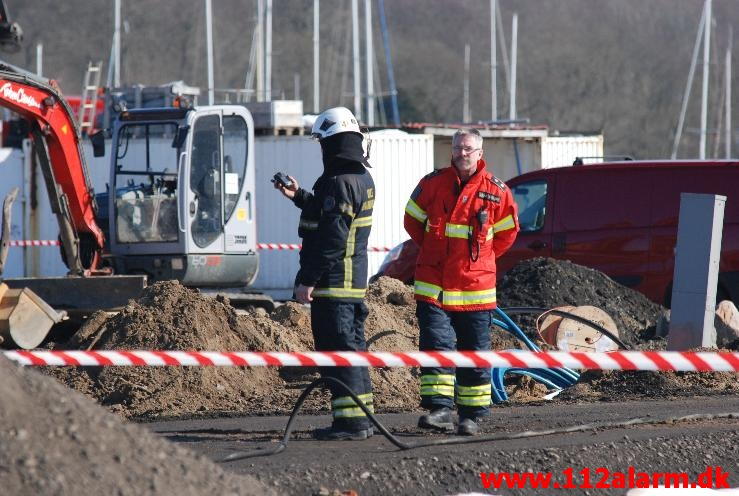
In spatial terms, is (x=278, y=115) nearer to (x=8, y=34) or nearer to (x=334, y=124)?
(x=8, y=34)

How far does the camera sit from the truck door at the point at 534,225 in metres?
14.5

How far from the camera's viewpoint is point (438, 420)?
770 centimetres

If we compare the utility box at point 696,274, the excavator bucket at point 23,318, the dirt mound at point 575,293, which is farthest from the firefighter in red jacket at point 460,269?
the excavator bucket at point 23,318

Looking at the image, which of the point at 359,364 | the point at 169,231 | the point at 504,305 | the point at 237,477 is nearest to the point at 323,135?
the point at 359,364

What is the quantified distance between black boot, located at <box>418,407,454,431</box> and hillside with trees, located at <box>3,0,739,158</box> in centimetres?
5704

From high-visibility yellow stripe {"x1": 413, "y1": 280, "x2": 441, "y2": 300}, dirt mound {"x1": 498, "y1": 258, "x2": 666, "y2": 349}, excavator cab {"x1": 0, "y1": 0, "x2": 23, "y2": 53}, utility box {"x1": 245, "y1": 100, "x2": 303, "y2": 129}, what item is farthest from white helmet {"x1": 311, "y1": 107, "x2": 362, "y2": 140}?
utility box {"x1": 245, "y1": 100, "x2": 303, "y2": 129}

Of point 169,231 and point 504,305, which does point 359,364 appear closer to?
point 504,305

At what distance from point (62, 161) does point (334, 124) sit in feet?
21.7

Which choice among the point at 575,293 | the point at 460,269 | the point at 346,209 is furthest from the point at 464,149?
the point at 575,293

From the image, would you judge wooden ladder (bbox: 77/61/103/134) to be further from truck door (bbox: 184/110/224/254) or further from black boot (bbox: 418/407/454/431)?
black boot (bbox: 418/407/454/431)

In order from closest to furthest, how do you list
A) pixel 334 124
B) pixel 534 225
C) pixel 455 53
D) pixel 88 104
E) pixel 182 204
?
pixel 334 124
pixel 182 204
pixel 534 225
pixel 88 104
pixel 455 53

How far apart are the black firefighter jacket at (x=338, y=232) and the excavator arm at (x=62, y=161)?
6.12 meters

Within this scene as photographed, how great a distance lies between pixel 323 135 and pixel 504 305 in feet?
19.8

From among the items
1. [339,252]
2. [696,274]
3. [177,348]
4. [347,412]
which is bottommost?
[177,348]
